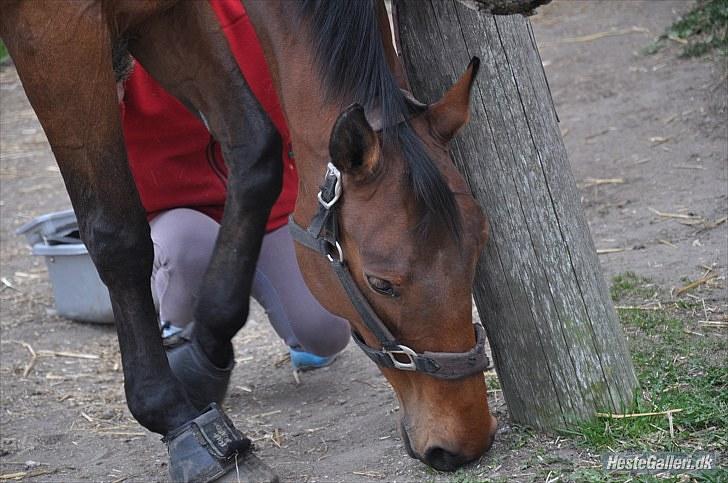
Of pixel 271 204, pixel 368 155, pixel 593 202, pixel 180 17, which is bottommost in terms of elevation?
pixel 593 202

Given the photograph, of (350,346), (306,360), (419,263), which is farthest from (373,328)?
(350,346)

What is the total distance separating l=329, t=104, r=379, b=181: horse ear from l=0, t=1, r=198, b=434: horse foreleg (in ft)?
2.40

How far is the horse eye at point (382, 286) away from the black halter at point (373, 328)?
0.20 feet

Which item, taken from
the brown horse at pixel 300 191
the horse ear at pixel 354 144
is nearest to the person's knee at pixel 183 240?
the brown horse at pixel 300 191

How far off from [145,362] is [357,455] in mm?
615

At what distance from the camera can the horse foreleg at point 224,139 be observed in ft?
9.66

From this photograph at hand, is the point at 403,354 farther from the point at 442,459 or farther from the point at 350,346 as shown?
the point at 350,346

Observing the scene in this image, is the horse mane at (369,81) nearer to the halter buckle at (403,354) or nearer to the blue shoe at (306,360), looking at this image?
the halter buckle at (403,354)

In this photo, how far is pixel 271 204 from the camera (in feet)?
9.84

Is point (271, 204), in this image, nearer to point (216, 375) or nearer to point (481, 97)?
point (216, 375)

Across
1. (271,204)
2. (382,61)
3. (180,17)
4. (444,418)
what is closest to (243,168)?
(271,204)

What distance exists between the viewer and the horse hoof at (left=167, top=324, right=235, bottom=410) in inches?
122

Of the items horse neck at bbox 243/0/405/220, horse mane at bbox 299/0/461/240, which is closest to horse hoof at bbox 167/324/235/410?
horse neck at bbox 243/0/405/220

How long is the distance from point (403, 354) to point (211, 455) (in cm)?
70
